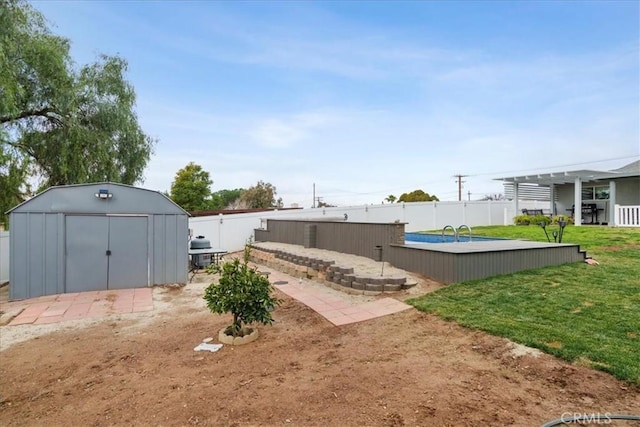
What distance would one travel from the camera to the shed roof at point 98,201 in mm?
7531

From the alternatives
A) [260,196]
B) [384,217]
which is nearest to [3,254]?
[384,217]

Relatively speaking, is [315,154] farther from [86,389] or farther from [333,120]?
[86,389]

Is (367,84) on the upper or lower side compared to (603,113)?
upper

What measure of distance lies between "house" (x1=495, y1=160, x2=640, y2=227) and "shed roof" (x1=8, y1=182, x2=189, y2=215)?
16230mm

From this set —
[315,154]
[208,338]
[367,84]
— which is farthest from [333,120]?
[208,338]

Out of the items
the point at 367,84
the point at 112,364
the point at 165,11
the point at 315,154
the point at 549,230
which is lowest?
the point at 112,364

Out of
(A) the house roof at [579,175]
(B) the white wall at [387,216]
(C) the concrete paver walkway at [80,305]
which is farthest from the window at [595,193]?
(C) the concrete paver walkway at [80,305]

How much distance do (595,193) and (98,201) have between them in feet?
70.9

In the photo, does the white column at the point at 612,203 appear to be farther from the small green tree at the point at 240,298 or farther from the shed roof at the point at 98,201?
the shed roof at the point at 98,201

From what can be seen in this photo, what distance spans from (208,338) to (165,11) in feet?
32.6

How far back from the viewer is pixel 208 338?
15.5 ft

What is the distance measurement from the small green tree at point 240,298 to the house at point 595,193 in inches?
624

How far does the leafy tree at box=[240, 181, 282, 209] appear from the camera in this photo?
3488 cm

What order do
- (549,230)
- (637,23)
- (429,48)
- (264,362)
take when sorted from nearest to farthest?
(264,362) → (637,23) → (429,48) → (549,230)
